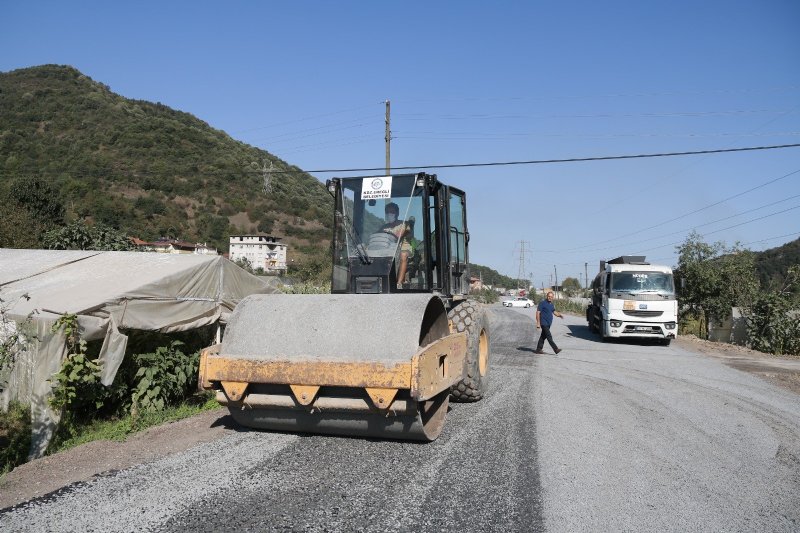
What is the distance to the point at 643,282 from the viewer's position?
1884 centimetres

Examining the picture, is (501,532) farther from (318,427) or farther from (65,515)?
(65,515)

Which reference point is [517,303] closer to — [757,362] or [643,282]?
[643,282]

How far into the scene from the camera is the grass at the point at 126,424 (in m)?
6.62

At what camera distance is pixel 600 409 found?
8273 mm

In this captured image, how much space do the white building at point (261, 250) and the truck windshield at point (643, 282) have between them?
50.2m

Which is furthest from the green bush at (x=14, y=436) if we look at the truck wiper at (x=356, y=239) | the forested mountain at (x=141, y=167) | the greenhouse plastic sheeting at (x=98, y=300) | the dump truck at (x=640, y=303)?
the forested mountain at (x=141, y=167)

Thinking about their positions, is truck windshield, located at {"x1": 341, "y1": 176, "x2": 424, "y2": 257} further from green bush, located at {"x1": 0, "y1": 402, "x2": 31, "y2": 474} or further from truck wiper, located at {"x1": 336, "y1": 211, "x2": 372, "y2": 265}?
green bush, located at {"x1": 0, "y1": 402, "x2": 31, "y2": 474}

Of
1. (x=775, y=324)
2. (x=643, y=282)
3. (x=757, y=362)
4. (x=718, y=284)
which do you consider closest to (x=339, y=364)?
(x=757, y=362)

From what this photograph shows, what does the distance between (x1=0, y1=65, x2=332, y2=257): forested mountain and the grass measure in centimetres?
3965

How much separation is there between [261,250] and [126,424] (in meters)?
70.3

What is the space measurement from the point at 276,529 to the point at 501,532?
155 cm

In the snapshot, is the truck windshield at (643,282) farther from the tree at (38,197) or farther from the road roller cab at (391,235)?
the tree at (38,197)

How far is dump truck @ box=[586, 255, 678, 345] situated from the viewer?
18375mm

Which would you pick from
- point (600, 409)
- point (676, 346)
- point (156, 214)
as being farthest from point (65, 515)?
point (156, 214)
